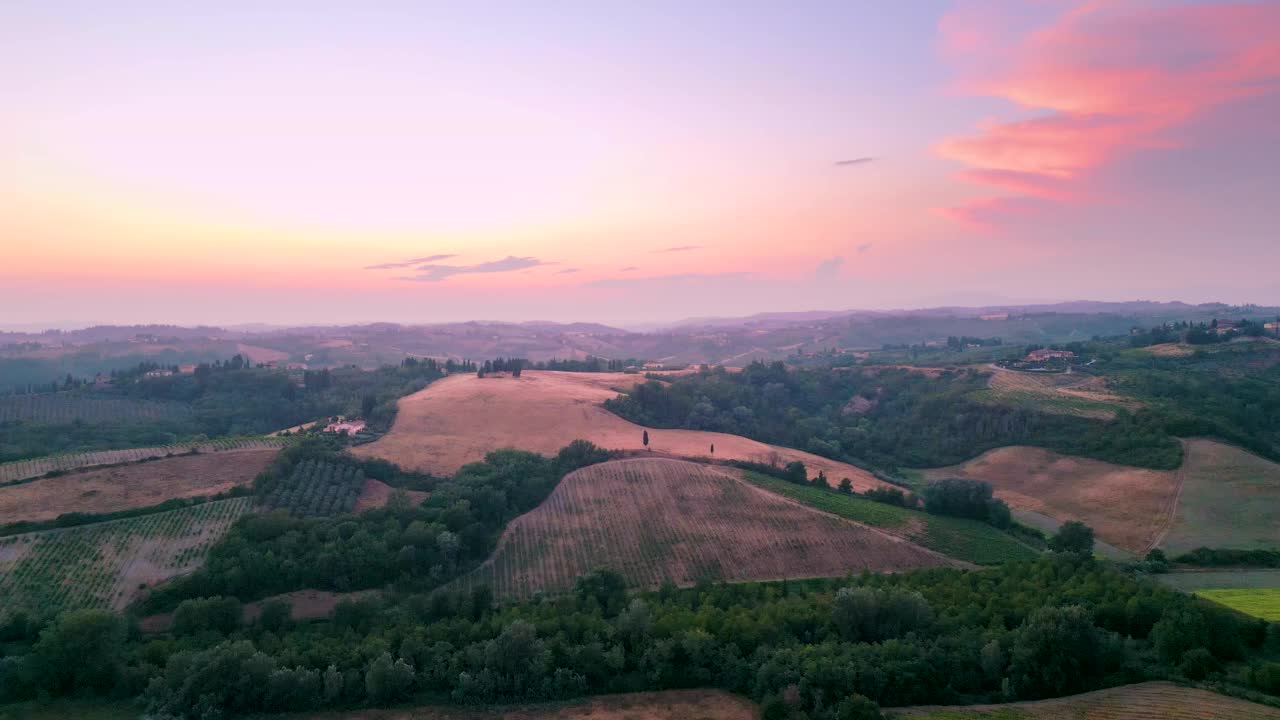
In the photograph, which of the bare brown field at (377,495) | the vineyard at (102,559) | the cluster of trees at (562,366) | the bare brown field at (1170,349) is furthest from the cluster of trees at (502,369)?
the bare brown field at (1170,349)

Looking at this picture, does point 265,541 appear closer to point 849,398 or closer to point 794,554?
point 794,554

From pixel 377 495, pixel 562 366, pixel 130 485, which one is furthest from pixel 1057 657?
pixel 562 366

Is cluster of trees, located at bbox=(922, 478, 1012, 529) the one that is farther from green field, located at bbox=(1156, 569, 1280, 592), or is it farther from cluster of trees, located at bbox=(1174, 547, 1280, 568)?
green field, located at bbox=(1156, 569, 1280, 592)

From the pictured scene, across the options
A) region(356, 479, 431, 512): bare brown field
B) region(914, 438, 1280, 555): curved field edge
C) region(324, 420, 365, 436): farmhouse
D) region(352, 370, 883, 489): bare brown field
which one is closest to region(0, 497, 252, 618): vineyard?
region(356, 479, 431, 512): bare brown field

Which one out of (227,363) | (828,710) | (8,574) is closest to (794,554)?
(828,710)

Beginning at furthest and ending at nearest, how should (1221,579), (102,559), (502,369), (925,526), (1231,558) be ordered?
(502,369)
(925,526)
(1231,558)
(1221,579)
(102,559)

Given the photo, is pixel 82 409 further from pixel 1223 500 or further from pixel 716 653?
pixel 1223 500

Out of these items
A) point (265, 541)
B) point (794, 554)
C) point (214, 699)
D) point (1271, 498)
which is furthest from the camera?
point (1271, 498)
